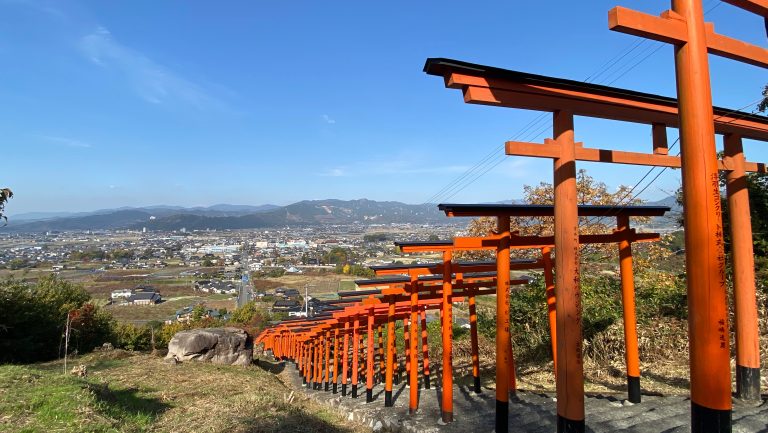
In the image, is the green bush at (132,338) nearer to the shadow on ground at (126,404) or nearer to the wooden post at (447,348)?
the shadow on ground at (126,404)

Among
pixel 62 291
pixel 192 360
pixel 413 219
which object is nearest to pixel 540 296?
pixel 192 360

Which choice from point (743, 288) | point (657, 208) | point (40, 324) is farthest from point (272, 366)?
point (743, 288)

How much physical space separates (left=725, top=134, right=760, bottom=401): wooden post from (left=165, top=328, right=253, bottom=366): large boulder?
1264 cm

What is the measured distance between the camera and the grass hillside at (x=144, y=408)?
455cm

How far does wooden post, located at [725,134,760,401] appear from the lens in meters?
4.52

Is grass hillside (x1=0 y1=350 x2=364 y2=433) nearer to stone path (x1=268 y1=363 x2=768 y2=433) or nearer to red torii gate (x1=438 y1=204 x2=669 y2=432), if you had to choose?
stone path (x1=268 y1=363 x2=768 y2=433)

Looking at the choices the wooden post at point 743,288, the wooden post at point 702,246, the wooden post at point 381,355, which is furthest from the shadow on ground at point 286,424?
the wooden post at point 381,355

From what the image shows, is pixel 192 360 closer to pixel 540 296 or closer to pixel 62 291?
pixel 540 296

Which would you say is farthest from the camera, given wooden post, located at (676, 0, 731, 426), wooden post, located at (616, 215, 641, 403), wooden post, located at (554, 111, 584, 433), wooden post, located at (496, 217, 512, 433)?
wooden post, located at (616, 215, 641, 403)

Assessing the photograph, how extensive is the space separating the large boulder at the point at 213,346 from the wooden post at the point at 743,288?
41.5 ft

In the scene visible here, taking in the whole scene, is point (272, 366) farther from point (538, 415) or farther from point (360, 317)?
point (538, 415)

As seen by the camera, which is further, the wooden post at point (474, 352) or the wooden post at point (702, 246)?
the wooden post at point (474, 352)

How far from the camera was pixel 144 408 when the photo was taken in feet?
20.0

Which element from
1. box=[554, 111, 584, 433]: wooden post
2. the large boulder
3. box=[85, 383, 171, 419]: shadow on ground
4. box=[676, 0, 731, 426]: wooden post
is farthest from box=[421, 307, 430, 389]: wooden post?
the large boulder
